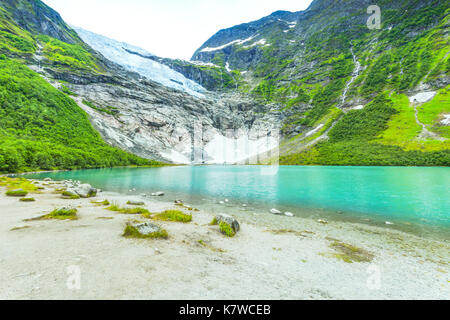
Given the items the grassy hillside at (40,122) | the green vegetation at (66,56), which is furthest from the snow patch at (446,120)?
the green vegetation at (66,56)

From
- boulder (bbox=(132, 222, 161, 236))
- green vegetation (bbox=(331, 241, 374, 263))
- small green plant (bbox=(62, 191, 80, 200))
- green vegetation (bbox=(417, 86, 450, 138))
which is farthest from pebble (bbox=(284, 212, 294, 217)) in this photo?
green vegetation (bbox=(417, 86, 450, 138))

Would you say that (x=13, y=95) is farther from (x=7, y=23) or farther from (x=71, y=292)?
(x=7, y=23)

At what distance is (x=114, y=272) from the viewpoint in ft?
18.7

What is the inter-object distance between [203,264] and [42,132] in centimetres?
11162

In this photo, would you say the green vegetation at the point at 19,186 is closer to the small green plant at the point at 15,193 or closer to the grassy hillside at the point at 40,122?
the small green plant at the point at 15,193

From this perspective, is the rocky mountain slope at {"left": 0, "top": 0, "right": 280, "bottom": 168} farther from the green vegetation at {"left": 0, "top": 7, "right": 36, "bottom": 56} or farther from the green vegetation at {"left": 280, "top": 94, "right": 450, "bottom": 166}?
the green vegetation at {"left": 280, "top": 94, "right": 450, "bottom": 166}

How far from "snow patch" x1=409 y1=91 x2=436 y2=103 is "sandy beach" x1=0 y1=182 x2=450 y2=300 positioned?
181 m

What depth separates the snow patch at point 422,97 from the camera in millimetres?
132825

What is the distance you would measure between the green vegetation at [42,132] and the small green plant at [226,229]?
2538 inches

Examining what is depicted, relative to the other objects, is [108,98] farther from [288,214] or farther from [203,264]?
[203,264]

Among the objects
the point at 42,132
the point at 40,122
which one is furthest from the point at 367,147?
the point at 40,122

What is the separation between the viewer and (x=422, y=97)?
13700 centimetres

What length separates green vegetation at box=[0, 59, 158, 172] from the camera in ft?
194
